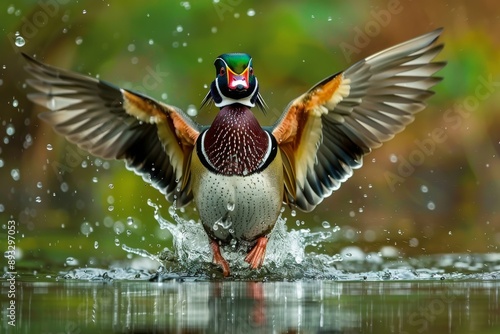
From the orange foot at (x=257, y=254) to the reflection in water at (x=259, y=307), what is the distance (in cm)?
66

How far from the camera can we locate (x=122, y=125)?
21.0ft

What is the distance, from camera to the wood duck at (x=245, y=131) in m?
5.90

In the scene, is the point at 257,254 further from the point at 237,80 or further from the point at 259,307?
the point at 259,307

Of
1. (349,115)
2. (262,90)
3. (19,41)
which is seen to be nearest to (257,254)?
(349,115)

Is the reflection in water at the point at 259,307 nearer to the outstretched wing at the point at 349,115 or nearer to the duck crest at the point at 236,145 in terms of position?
the duck crest at the point at 236,145

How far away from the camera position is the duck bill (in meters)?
5.91

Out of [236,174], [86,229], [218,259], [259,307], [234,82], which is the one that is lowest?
[259,307]

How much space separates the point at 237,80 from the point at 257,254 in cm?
91

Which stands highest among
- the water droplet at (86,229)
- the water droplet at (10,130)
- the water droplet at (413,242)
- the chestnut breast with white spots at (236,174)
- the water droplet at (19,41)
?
the water droplet at (19,41)

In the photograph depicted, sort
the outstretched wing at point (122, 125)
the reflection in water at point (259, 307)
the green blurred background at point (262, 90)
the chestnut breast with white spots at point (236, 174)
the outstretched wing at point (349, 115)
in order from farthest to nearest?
the green blurred background at point (262, 90)
the outstretched wing at point (122, 125)
the outstretched wing at point (349, 115)
the chestnut breast with white spots at point (236, 174)
the reflection in water at point (259, 307)

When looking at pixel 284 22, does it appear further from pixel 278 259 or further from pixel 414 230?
pixel 278 259

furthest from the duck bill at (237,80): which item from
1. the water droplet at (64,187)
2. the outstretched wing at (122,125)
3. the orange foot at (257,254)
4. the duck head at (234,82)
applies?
the water droplet at (64,187)

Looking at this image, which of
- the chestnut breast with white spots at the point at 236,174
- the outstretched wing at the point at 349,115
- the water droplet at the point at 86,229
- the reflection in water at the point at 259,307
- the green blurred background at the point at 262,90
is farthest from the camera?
the green blurred background at the point at 262,90

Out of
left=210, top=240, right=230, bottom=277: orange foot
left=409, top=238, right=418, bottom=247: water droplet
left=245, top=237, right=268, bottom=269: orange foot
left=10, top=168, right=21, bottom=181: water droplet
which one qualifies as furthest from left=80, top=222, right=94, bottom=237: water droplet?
left=409, top=238, right=418, bottom=247: water droplet
